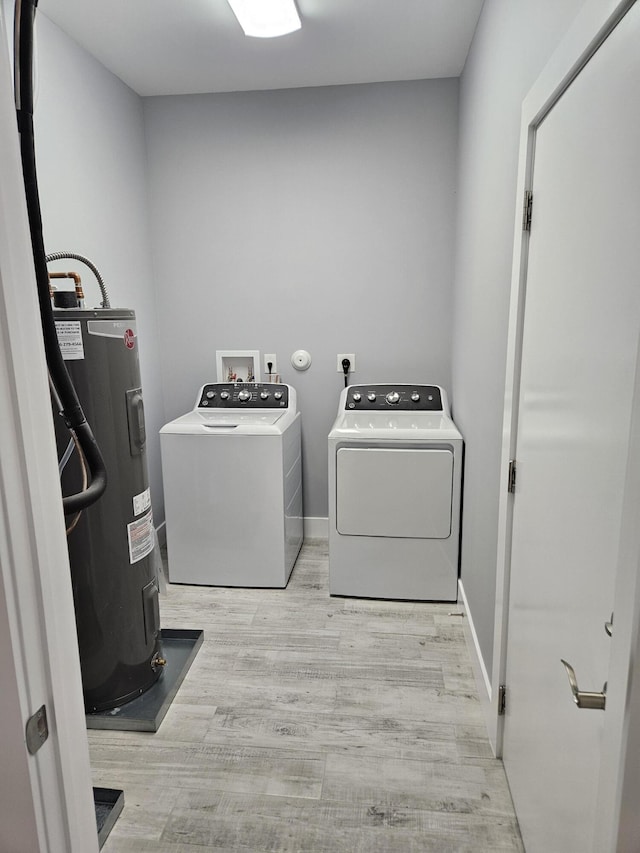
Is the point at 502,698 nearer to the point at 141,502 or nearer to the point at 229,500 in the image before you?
the point at 141,502

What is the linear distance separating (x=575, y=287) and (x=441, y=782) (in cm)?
147

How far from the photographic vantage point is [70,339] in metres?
1.68

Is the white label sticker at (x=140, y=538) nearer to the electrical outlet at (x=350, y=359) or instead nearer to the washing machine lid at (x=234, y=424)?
the washing machine lid at (x=234, y=424)

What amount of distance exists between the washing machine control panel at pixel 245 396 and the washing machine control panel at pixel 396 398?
1.32 ft

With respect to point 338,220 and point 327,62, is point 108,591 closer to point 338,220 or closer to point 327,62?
point 338,220

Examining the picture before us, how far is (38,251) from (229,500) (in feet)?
5.97

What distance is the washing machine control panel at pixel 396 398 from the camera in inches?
121

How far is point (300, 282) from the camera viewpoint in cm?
318

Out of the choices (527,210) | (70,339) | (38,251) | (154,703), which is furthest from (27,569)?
(154,703)

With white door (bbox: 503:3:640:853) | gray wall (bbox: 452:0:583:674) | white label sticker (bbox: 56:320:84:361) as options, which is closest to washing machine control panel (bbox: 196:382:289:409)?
gray wall (bbox: 452:0:583:674)

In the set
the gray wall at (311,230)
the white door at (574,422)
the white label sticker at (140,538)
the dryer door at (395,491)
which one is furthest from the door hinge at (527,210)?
the gray wall at (311,230)

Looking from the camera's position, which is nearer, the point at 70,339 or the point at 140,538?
the point at 70,339

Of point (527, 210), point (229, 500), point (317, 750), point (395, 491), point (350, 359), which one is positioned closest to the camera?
point (527, 210)

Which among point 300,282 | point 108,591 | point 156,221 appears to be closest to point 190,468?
point 108,591
